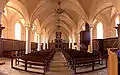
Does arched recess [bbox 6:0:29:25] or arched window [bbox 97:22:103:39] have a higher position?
arched recess [bbox 6:0:29:25]

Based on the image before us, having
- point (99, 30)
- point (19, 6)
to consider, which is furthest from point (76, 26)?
point (19, 6)

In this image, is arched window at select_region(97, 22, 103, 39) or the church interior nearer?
the church interior

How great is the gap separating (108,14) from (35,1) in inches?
419

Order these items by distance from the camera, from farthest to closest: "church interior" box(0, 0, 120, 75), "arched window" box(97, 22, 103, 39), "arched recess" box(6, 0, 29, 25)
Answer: "arched window" box(97, 22, 103, 39) < "arched recess" box(6, 0, 29, 25) < "church interior" box(0, 0, 120, 75)

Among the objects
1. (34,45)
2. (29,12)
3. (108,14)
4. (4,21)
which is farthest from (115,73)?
(34,45)

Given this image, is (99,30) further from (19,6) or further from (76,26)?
(19,6)

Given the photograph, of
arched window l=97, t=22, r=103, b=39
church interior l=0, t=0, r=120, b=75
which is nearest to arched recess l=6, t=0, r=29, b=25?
church interior l=0, t=0, r=120, b=75

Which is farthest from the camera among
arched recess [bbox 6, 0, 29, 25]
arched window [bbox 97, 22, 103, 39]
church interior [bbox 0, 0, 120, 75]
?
arched window [bbox 97, 22, 103, 39]

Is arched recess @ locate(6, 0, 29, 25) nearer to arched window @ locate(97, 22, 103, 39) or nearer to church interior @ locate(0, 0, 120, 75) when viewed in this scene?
church interior @ locate(0, 0, 120, 75)

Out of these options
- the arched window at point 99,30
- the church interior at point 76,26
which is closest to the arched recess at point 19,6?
the church interior at point 76,26

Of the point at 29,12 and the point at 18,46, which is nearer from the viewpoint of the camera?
the point at 29,12

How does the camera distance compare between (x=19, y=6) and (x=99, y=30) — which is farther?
(x=99, y=30)

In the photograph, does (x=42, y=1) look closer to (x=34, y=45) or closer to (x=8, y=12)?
(x=8, y=12)

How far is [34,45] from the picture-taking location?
32906mm
